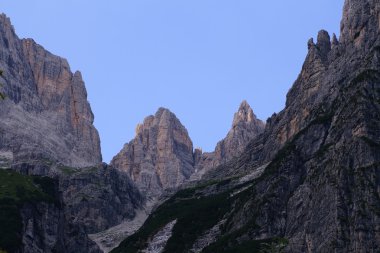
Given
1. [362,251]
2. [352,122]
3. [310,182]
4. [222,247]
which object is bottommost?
[362,251]

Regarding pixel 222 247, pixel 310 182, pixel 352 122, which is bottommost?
pixel 222 247

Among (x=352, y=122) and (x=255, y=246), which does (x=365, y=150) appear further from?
(x=255, y=246)

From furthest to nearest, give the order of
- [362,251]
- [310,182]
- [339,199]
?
[310,182] < [339,199] < [362,251]

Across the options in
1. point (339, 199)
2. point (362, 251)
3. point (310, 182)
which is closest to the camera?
point (362, 251)

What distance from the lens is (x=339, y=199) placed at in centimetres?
17375

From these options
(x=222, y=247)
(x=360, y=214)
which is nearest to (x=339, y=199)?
(x=360, y=214)

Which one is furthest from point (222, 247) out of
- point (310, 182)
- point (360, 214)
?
point (360, 214)

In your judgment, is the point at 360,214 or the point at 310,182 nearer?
the point at 360,214

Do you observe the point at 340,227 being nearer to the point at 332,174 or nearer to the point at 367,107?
the point at 332,174

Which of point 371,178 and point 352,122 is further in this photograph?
point 352,122

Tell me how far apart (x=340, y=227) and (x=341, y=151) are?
23.9 m

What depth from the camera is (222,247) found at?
197 metres

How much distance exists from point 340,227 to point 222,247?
39.3 meters

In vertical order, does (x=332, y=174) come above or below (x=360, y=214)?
above
